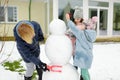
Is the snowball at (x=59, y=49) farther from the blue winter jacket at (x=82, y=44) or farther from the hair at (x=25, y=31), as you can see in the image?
the hair at (x=25, y=31)

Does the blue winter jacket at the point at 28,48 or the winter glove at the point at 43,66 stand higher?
the blue winter jacket at the point at 28,48

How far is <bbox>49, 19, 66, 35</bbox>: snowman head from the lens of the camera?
315 centimetres

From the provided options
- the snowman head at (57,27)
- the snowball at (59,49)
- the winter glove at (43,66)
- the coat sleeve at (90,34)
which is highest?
the snowman head at (57,27)

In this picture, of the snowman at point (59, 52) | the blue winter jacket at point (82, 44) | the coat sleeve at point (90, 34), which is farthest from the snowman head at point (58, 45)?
the coat sleeve at point (90, 34)

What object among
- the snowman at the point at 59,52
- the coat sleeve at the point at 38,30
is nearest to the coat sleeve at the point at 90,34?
the snowman at the point at 59,52

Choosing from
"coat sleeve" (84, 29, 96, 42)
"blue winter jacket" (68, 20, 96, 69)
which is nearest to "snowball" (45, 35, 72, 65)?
"blue winter jacket" (68, 20, 96, 69)

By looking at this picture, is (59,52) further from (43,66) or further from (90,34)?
(90,34)

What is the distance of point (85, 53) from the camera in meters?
3.28

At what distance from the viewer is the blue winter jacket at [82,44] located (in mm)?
3225

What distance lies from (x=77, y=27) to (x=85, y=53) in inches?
13.2

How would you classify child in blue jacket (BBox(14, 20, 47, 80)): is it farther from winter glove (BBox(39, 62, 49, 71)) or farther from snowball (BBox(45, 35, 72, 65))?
snowball (BBox(45, 35, 72, 65))

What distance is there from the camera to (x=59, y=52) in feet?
10.3

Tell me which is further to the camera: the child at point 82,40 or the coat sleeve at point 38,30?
the coat sleeve at point 38,30

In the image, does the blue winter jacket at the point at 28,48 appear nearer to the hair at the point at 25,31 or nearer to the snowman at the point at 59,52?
the hair at the point at 25,31
